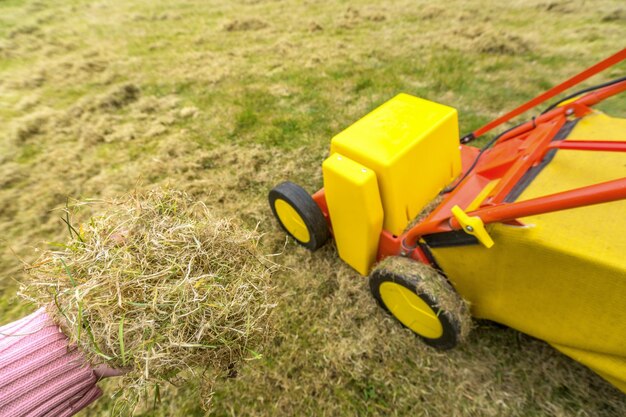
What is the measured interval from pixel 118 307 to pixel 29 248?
86.6 inches

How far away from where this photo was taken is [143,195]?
1313 millimetres

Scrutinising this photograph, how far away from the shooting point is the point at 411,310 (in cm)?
170

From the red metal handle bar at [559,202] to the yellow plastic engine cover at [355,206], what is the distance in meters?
0.38

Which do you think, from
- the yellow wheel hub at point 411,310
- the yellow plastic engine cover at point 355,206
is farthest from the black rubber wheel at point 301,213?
the yellow wheel hub at point 411,310

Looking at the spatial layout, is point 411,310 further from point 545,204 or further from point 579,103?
point 579,103

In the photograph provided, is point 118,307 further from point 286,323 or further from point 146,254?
point 286,323

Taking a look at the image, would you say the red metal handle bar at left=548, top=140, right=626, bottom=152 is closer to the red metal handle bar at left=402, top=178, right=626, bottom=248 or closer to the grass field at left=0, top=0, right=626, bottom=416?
the red metal handle bar at left=402, top=178, right=626, bottom=248

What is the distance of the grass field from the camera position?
1.73 meters

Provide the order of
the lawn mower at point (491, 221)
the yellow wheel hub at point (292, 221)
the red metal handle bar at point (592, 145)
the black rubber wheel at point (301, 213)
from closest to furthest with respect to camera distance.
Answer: the lawn mower at point (491, 221), the red metal handle bar at point (592, 145), the black rubber wheel at point (301, 213), the yellow wheel hub at point (292, 221)

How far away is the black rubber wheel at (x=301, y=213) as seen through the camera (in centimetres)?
198

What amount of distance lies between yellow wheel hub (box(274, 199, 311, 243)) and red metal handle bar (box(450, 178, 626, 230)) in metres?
0.98

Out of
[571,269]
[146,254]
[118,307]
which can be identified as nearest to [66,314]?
[118,307]

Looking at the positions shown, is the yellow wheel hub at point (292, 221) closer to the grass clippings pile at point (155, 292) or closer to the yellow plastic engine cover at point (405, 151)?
the yellow plastic engine cover at point (405, 151)

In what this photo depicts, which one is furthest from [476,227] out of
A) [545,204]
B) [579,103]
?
[579,103]
